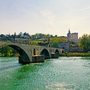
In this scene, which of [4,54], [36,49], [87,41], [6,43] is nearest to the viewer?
[6,43]

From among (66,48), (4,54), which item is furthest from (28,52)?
(66,48)

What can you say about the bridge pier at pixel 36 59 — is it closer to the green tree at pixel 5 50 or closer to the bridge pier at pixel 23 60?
the bridge pier at pixel 23 60

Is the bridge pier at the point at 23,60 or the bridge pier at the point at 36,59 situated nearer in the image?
the bridge pier at the point at 23,60

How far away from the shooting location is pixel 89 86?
25.7 m

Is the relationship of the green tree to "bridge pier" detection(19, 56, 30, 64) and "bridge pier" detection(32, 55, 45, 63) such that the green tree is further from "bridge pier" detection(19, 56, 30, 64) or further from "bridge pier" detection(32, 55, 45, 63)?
"bridge pier" detection(19, 56, 30, 64)

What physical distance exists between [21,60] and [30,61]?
3054 millimetres

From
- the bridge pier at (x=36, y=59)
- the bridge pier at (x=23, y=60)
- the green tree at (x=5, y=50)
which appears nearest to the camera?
the bridge pier at (x=23, y=60)

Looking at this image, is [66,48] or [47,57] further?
[66,48]

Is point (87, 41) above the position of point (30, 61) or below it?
above

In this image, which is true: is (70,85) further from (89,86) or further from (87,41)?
(87,41)

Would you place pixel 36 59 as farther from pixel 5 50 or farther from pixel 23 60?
pixel 5 50

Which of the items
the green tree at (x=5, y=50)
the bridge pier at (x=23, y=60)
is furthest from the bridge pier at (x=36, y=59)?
the green tree at (x=5, y=50)

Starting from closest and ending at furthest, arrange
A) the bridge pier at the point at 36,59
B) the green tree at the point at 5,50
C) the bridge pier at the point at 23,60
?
the bridge pier at the point at 23,60 < the bridge pier at the point at 36,59 < the green tree at the point at 5,50

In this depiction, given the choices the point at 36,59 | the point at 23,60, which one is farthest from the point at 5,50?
Answer: the point at 23,60
